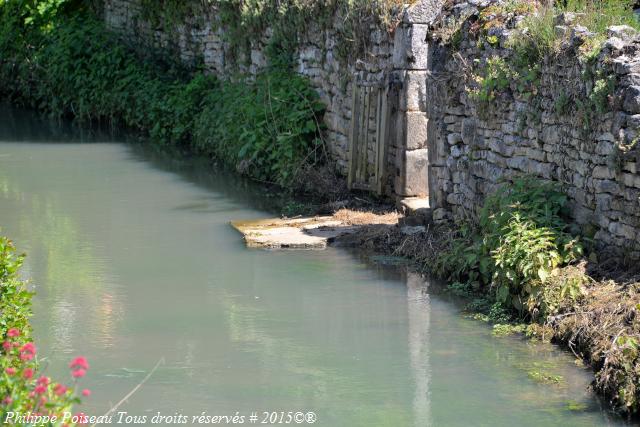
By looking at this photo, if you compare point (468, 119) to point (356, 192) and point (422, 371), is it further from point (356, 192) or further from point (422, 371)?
point (422, 371)

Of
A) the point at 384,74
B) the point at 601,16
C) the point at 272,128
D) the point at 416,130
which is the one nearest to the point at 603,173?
the point at 601,16

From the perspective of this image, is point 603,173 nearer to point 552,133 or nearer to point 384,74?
point 552,133

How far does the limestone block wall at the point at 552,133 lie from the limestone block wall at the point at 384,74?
54 centimetres

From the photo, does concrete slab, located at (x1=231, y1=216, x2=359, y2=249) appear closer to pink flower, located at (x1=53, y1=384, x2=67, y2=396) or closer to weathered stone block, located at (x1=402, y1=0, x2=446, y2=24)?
weathered stone block, located at (x1=402, y1=0, x2=446, y2=24)

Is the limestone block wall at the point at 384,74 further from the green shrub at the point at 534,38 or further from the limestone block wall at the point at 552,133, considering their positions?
the green shrub at the point at 534,38

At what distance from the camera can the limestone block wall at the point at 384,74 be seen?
436 inches

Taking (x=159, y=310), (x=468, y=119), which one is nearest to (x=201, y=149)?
(x=468, y=119)

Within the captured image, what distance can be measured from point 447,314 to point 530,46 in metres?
2.27

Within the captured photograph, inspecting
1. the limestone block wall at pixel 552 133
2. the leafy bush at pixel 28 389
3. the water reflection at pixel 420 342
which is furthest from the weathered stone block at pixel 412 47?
the leafy bush at pixel 28 389

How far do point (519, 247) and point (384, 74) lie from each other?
4146 millimetres

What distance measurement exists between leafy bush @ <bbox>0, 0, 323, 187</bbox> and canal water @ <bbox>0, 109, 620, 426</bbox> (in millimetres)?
1611

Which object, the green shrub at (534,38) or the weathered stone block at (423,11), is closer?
the green shrub at (534,38)

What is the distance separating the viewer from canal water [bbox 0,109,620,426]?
20.9ft

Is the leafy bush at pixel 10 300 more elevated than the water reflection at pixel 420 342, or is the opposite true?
the leafy bush at pixel 10 300
